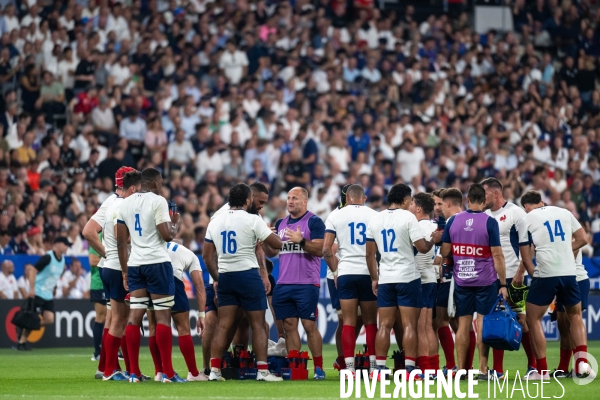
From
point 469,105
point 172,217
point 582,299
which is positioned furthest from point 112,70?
point 582,299

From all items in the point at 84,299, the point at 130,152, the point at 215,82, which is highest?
the point at 215,82

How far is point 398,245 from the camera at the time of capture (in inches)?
Result: 530

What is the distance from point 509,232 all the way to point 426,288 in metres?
1.34

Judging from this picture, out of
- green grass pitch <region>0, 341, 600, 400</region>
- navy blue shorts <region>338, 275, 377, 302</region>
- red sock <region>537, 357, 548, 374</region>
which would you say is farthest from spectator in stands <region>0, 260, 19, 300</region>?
red sock <region>537, 357, 548, 374</region>

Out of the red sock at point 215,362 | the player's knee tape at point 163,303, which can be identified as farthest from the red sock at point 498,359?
the player's knee tape at point 163,303

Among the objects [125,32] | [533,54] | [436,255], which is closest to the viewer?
[436,255]

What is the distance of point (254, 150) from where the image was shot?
2544 centimetres

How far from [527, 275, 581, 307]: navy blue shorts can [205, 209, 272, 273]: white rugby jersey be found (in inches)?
135

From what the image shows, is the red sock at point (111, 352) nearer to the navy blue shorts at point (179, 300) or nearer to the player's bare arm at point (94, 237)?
the navy blue shorts at point (179, 300)

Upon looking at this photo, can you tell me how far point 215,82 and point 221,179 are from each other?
3.24 m

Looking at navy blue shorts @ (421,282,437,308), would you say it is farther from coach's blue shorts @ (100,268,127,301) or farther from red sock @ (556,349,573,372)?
coach's blue shorts @ (100,268,127,301)

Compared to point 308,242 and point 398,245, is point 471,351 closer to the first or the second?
point 398,245

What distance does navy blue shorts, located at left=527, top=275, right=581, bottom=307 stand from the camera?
13805mm

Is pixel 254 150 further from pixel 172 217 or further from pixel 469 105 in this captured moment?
pixel 172 217
